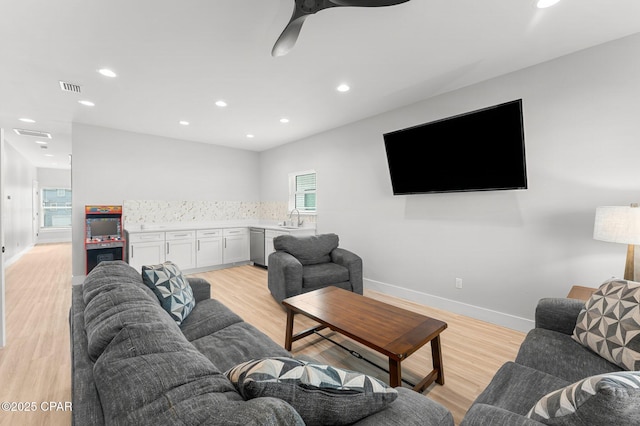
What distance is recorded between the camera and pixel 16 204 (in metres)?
6.55

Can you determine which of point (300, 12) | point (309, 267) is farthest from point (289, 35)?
point (309, 267)

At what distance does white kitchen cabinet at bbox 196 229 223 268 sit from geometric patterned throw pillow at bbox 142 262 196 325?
3310 mm

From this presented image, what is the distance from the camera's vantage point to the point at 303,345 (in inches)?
101

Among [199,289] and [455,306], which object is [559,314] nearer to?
[455,306]

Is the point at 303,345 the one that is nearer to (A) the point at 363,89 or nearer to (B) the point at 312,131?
(A) the point at 363,89

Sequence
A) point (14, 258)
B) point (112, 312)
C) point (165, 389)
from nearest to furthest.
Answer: point (165, 389) < point (112, 312) < point (14, 258)

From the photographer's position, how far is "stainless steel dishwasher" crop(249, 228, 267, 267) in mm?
5516

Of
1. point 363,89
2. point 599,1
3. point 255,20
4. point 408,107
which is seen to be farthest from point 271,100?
point 599,1

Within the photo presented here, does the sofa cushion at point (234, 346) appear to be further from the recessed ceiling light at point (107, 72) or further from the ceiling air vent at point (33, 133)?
the ceiling air vent at point (33, 133)

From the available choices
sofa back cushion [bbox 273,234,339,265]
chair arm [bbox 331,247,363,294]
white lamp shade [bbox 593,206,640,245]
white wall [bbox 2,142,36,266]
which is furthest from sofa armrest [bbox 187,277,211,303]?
white wall [bbox 2,142,36,266]

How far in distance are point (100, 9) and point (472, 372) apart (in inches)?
150

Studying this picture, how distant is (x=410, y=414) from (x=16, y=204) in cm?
940


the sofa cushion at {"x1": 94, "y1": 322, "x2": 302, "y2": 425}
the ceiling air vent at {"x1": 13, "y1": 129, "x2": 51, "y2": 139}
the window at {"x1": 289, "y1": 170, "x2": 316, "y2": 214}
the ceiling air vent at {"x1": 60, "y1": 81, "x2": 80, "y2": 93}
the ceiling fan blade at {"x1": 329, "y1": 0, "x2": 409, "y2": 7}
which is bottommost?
the sofa cushion at {"x1": 94, "y1": 322, "x2": 302, "y2": 425}

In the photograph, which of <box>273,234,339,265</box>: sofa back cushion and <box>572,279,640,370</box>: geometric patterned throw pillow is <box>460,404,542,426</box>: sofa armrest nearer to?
<box>572,279,640,370</box>: geometric patterned throw pillow
